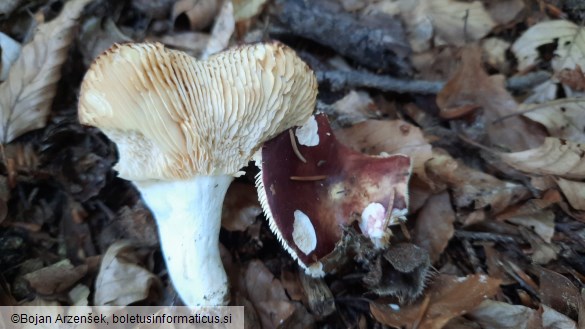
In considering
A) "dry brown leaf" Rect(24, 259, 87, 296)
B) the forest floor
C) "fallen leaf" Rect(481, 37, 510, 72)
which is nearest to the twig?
the forest floor

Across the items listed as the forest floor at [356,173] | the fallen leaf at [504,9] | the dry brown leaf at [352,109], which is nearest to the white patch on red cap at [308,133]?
the forest floor at [356,173]

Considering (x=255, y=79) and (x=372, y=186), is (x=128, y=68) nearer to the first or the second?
(x=255, y=79)

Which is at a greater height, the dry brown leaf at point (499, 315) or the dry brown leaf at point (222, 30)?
the dry brown leaf at point (222, 30)

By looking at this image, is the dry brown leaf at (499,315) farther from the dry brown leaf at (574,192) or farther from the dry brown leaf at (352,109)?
the dry brown leaf at (352,109)

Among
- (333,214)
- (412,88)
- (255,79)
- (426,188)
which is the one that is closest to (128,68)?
(255,79)

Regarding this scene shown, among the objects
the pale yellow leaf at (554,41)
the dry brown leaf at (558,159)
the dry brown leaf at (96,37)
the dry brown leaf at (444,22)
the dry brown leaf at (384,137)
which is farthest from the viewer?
the dry brown leaf at (444,22)

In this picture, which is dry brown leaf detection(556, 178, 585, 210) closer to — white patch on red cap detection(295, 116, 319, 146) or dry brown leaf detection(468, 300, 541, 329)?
dry brown leaf detection(468, 300, 541, 329)
